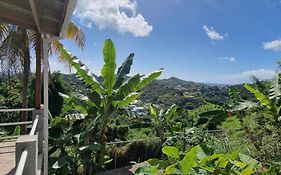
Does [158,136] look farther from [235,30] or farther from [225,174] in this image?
[235,30]

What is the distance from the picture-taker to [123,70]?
24.2 ft

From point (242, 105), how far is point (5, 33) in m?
7.96

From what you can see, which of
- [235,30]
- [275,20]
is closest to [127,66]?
[275,20]

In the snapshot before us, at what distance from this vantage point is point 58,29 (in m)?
5.06

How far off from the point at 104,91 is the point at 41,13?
279 centimetres

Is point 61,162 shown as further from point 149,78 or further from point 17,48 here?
point 17,48

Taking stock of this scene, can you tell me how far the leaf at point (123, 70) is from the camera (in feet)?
23.4

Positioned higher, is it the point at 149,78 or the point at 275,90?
the point at 149,78

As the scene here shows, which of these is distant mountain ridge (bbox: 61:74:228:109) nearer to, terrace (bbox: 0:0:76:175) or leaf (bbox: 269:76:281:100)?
leaf (bbox: 269:76:281:100)

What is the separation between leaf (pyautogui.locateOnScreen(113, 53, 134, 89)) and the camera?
23.4ft

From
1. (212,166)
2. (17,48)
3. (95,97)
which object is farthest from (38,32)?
(17,48)

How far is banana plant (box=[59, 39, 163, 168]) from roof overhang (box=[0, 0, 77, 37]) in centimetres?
154

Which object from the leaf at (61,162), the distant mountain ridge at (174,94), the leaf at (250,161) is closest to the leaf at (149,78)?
the distant mountain ridge at (174,94)

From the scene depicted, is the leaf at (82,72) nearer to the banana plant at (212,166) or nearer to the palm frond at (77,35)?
the banana plant at (212,166)
